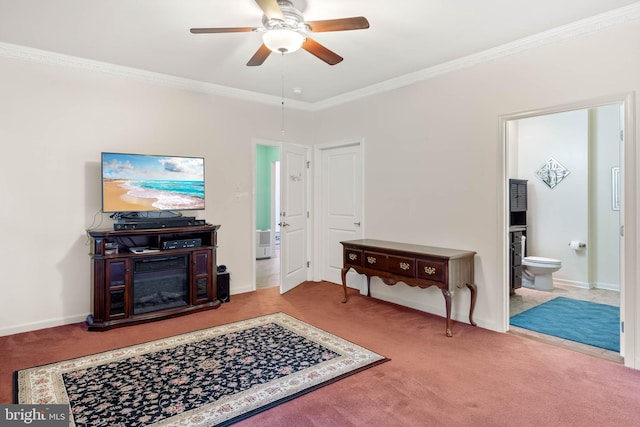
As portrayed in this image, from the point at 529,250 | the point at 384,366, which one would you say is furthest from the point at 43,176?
the point at 529,250

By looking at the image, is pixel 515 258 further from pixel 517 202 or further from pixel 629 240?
pixel 629 240

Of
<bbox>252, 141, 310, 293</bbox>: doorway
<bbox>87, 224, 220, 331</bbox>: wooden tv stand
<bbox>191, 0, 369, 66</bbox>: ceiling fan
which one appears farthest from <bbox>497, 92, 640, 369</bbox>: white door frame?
<bbox>87, 224, 220, 331</bbox>: wooden tv stand

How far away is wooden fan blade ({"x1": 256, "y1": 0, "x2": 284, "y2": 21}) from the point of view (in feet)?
7.13

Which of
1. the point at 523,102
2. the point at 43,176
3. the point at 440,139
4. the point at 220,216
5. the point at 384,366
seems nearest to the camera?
the point at 384,366

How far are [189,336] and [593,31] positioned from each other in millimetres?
4300

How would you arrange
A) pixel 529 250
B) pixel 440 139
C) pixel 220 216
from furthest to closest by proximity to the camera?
pixel 529 250
pixel 220 216
pixel 440 139

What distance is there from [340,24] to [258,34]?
1.12m

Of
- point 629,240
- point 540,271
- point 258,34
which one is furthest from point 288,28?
point 540,271

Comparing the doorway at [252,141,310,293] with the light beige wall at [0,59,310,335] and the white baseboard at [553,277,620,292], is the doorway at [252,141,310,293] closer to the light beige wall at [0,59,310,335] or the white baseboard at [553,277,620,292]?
the light beige wall at [0,59,310,335]

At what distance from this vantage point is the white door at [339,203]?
519cm

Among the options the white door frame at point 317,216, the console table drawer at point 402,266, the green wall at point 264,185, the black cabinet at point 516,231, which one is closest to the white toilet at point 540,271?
the black cabinet at point 516,231

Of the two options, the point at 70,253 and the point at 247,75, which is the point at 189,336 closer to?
the point at 70,253

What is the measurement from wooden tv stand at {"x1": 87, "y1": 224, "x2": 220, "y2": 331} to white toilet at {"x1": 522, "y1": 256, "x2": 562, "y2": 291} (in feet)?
13.9

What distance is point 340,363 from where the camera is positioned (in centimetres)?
285
